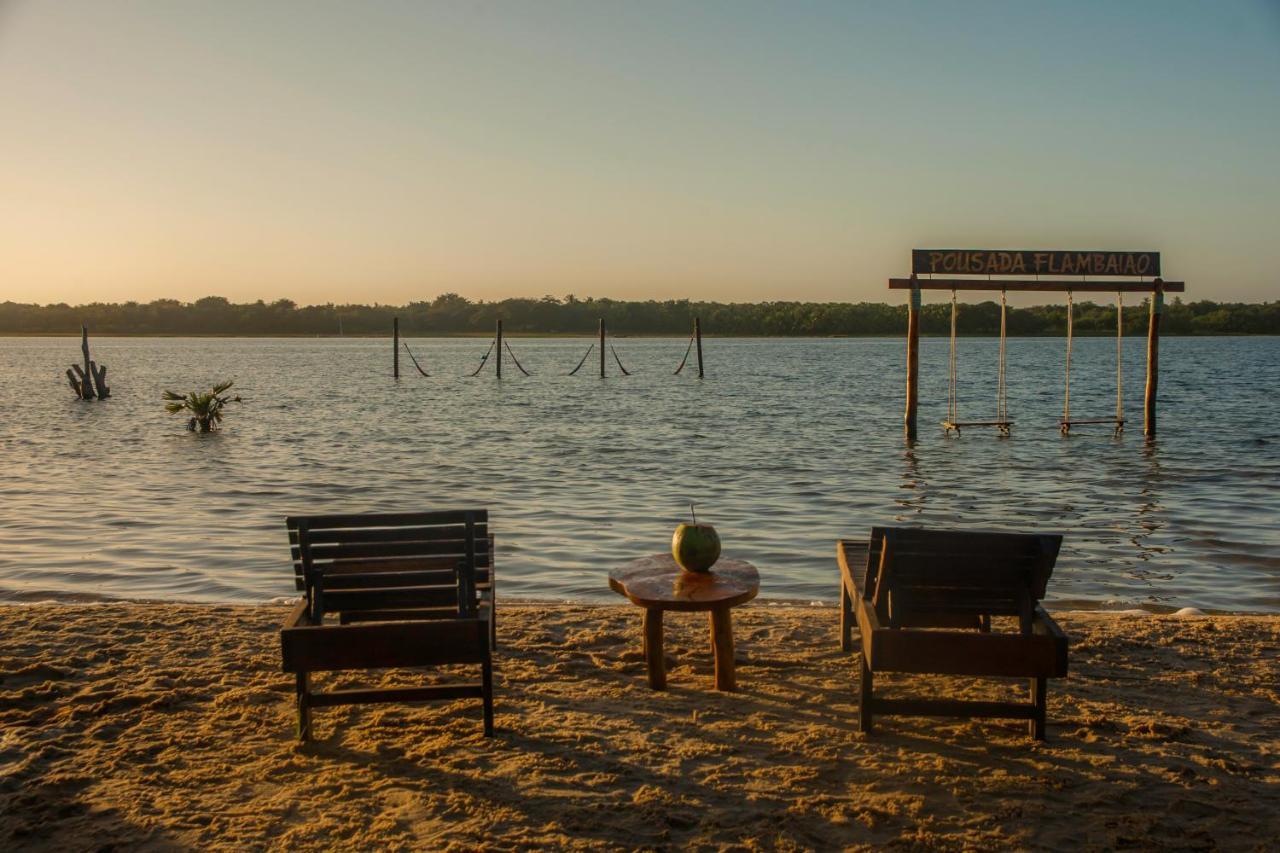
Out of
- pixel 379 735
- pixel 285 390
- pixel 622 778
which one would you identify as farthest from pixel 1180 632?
pixel 285 390

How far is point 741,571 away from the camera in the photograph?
20.4ft

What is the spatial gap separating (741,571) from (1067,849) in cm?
249

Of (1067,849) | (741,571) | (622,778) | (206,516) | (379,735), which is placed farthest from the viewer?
(206,516)

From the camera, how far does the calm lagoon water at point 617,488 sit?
10.2m

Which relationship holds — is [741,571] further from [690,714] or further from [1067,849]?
[1067,849]

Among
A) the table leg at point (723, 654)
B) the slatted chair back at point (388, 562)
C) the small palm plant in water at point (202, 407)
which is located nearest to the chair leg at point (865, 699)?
the table leg at point (723, 654)

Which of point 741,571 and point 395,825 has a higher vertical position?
point 741,571

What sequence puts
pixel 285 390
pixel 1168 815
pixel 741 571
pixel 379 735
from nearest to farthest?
pixel 1168 815 < pixel 379 735 < pixel 741 571 < pixel 285 390

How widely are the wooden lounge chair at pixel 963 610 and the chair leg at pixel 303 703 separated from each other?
271cm

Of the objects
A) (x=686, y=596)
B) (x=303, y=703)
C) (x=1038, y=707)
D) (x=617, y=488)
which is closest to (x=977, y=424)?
(x=617, y=488)

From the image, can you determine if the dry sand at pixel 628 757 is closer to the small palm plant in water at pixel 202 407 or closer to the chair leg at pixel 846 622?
the chair leg at pixel 846 622

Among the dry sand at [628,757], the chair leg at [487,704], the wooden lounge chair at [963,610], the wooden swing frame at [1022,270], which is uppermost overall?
the wooden swing frame at [1022,270]

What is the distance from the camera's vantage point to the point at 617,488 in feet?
54.3

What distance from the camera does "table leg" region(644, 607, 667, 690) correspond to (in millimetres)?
5859
